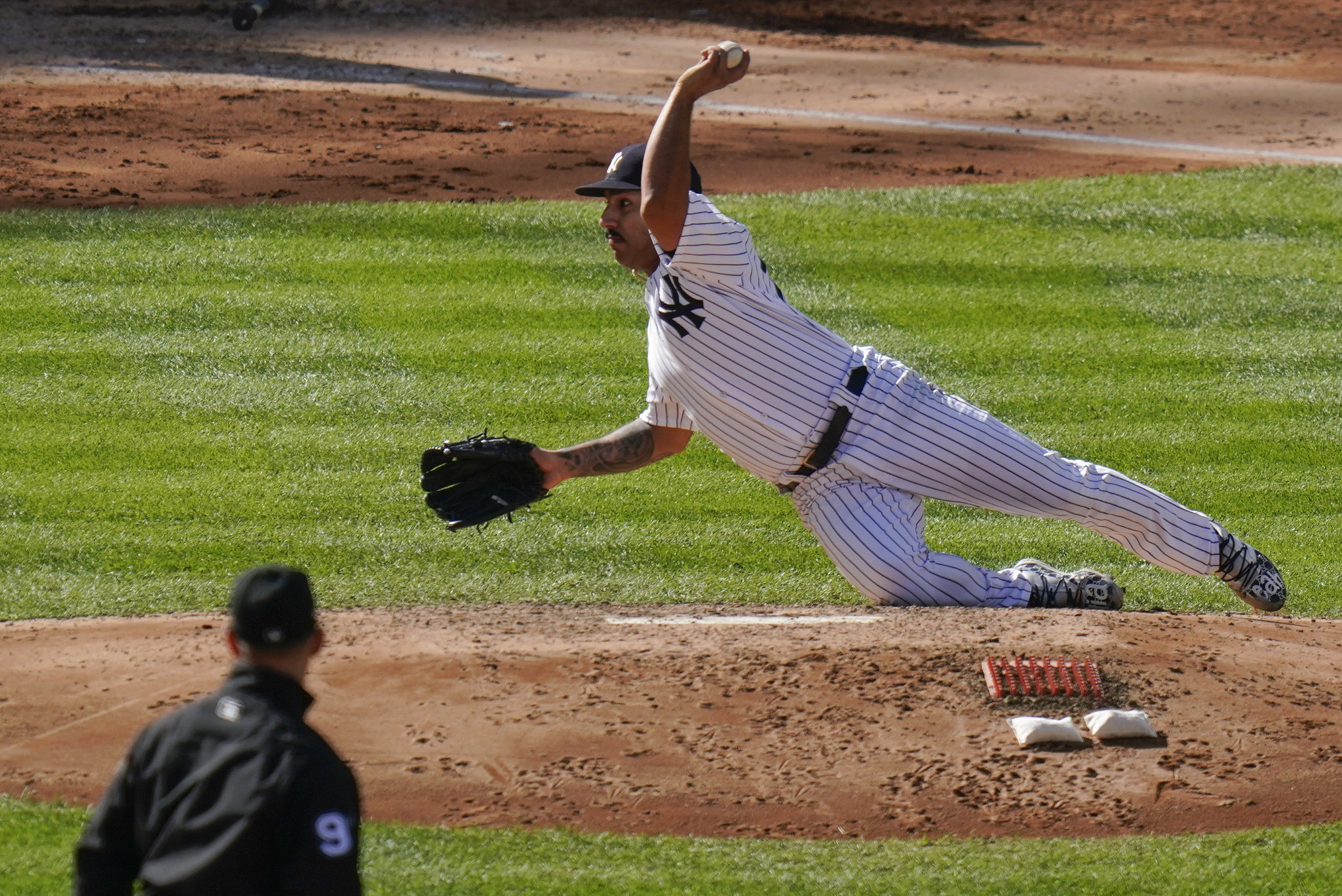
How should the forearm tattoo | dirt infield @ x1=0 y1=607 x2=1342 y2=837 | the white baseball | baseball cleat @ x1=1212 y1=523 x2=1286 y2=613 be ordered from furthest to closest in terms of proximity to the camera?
the forearm tattoo → baseball cleat @ x1=1212 y1=523 x2=1286 y2=613 → the white baseball → dirt infield @ x1=0 y1=607 x2=1342 y2=837

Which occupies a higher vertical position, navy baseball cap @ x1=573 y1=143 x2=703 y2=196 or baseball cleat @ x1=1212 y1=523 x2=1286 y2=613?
navy baseball cap @ x1=573 y1=143 x2=703 y2=196

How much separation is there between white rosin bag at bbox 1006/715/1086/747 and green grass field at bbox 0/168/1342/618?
1740mm

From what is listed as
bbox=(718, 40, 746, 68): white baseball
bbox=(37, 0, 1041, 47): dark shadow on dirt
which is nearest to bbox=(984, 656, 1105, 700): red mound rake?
bbox=(718, 40, 746, 68): white baseball

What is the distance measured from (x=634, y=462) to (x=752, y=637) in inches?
28.7

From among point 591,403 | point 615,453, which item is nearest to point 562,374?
point 591,403

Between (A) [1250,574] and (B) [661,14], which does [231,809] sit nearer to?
(A) [1250,574]

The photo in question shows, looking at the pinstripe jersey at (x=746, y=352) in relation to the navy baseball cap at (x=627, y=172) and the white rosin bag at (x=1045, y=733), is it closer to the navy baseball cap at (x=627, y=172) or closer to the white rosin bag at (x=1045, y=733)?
the navy baseball cap at (x=627, y=172)

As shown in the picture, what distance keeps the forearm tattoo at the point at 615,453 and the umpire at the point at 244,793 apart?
2460mm

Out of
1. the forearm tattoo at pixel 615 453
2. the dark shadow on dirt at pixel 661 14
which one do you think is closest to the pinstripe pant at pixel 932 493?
the forearm tattoo at pixel 615 453

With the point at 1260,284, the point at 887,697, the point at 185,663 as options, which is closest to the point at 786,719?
the point at 887,697

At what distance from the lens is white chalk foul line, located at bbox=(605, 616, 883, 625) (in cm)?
493

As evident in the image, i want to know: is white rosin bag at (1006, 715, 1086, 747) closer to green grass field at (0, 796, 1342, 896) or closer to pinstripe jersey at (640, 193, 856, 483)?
green grass field at (0, 796, 1342, 896)

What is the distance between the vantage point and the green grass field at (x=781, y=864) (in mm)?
3365

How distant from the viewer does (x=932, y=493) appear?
4676 mm
